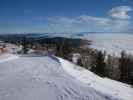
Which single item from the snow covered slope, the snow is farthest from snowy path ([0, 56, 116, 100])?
the snow

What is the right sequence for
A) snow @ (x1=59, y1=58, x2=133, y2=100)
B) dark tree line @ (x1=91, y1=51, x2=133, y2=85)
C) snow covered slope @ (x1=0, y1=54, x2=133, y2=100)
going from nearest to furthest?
1. snow covered slope @ (x1=0, y1=54, x2=133, y2=100)
2. snow @ (x1=59, y1=58, x2=133, y2=100)
3. dark tree line @ (x1=91, y1=51, x2=133, y2=85)

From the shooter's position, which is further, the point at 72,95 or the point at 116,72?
the point at 116,72

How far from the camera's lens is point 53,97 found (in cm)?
Answer: 323

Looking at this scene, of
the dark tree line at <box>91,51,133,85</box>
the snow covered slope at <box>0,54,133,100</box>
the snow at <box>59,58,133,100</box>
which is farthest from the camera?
the dark tree line at <box>91,51,133,85</box>

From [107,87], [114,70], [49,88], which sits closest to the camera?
[49,88]

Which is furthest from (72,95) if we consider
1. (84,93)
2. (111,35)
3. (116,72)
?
(111,35)

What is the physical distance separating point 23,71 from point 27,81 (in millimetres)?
1070

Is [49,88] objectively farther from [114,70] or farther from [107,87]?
[114,70]

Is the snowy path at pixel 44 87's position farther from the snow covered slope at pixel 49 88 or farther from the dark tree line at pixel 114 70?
the dark tree line at pixel 114 70

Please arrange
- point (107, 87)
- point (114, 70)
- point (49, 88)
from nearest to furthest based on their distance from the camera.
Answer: point (49, 88) < point (107, 87) < point (114, 70)

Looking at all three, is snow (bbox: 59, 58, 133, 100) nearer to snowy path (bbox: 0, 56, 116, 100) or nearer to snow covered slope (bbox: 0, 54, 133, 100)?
snow covered slope (bbox: 0, 54, 133, 100)

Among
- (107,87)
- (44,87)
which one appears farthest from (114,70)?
(44,87)

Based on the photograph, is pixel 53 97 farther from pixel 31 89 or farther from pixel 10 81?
pixel 10 81

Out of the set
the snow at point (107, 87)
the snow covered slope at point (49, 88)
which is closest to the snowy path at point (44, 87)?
the snow covered slope at point (49, 88)
